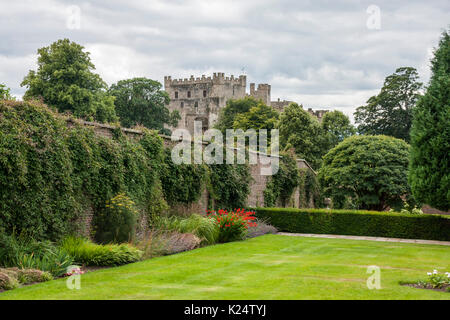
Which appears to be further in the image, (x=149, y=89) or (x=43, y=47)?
(x=149, y=89)

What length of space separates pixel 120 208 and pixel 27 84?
96.2 ft

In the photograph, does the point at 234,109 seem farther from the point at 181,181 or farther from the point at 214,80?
the point at 181,181

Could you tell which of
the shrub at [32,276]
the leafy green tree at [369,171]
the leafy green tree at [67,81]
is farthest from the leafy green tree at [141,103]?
the shrub at [32,276]

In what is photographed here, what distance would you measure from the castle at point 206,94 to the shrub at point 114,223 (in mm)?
64252

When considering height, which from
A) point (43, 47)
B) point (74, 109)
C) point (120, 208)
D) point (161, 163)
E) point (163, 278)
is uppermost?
point (43, 47)

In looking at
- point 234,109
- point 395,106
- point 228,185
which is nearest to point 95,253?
point 228,185

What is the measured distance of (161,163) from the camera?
1331 cm

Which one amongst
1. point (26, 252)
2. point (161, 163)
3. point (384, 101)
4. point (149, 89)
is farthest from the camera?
point (149, 89)

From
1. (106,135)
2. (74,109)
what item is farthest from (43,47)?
(106,135)

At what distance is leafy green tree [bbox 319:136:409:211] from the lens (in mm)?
22703

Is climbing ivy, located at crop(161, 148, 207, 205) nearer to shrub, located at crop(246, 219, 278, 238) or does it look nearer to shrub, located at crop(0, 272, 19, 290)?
shrub, located at crop(246, 219, 278, 238)

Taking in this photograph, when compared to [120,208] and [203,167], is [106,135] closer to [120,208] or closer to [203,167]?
[120,208]

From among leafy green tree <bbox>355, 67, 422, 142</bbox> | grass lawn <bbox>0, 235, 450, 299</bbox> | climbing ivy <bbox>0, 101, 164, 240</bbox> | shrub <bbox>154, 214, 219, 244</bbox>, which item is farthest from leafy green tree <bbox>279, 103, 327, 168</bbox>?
climbing ivy <bbox>0, 101, 164, 240</bbox>
